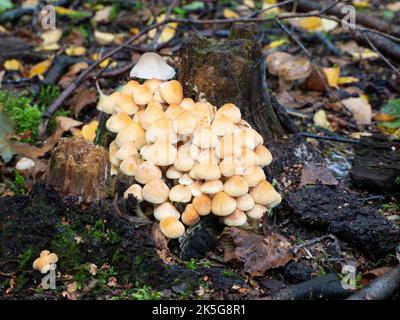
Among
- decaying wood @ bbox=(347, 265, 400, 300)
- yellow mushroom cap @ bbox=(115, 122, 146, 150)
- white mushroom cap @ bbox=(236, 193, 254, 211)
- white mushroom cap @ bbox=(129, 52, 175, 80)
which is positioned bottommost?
decaying wood @ bbox=(347, 265, 400, 300)

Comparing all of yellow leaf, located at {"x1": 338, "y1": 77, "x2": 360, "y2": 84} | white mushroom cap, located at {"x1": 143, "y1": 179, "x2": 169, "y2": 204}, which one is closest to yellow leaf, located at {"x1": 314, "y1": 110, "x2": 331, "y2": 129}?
yellow leaf, located at {"x1": 338, "y1": 77, "x2": 360, "y2": 84}

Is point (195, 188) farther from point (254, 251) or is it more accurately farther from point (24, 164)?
point (24, 164)

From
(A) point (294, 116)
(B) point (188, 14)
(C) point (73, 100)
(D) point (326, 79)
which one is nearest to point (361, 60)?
(D) point (326, 79)

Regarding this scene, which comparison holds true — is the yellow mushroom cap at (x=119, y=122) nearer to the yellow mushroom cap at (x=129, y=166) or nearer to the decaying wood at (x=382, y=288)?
the yellow mushroom cap at (x=129, y=166)

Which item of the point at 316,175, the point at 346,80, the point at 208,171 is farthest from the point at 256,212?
the point at 346,80

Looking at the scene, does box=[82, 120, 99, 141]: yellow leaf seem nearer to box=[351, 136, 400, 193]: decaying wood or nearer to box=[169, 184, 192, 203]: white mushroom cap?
box=[169, 184, 192, 203]: white mushroom cap
